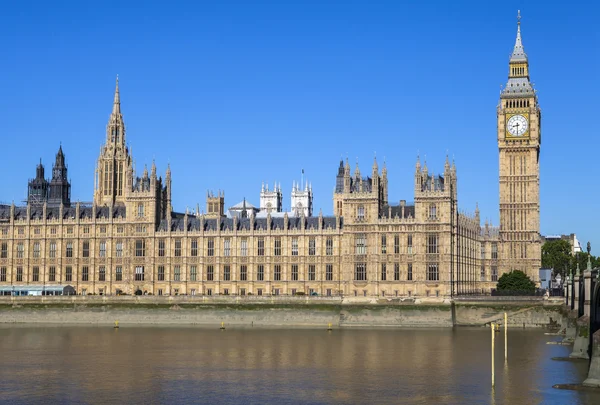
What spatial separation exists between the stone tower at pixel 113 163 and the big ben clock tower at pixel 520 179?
6609cm

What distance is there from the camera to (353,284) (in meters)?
143

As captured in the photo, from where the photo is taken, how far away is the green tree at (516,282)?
14204 cm

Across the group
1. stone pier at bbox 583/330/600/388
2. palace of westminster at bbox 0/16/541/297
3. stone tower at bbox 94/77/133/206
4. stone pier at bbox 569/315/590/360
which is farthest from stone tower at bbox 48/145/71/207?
stone pier at bbox 583/330/600/388

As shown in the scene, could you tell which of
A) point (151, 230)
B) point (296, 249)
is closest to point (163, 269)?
point (151, 230)

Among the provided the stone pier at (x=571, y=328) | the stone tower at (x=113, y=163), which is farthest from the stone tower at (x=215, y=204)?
the stone pier at (x=571, y=328)

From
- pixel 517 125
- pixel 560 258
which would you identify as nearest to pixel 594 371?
pixel 517 125

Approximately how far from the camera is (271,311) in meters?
130

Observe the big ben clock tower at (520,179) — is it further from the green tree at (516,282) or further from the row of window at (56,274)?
the row of window at (56,274)

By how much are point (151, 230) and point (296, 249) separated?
23295mm

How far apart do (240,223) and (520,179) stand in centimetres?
4516

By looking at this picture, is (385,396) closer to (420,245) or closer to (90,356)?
(90,356)

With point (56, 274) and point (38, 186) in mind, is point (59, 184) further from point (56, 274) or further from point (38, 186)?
point (56, 274)

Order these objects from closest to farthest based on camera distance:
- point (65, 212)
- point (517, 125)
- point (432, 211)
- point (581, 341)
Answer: point (581, 341) → point (432, 211) → point (65, 212) → point (517, 125)

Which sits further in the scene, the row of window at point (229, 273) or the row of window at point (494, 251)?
the row of window at point (494, 251)
